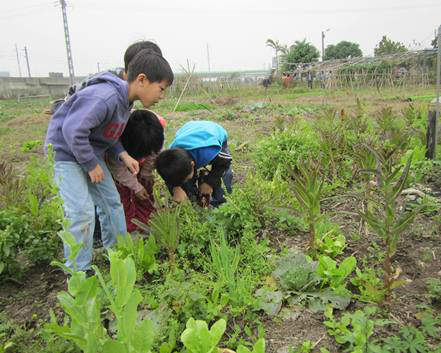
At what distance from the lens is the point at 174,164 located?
2.52 metres

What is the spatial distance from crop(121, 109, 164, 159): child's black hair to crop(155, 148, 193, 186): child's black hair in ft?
0.34

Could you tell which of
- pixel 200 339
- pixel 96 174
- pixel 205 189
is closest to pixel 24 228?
pixel 96 174

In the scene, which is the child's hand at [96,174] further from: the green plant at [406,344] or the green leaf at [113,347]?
the green plant at [406,344]

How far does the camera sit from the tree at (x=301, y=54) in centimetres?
3088

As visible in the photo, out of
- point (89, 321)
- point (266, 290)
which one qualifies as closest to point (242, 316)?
point (266, 290)

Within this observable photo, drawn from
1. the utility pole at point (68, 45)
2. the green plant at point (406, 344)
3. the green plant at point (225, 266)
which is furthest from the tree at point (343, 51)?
the green plant at point (406, 344)

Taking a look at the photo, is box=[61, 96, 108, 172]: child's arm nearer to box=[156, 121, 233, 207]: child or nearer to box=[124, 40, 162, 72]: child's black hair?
box=[156, 121, 233, 207]: child

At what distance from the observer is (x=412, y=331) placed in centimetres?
142

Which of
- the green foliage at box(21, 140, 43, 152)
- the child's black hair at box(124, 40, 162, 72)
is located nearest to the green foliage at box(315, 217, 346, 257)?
the child's black hair at box(124, 40, 162, 72)

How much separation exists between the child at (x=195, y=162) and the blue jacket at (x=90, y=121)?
417 millimetres

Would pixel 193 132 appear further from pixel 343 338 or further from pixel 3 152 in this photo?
pixel 3 152

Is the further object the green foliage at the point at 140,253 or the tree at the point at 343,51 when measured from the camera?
the tree at the point at 343,51

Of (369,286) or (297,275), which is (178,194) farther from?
(369,286)

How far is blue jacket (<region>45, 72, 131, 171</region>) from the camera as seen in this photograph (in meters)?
2.01
